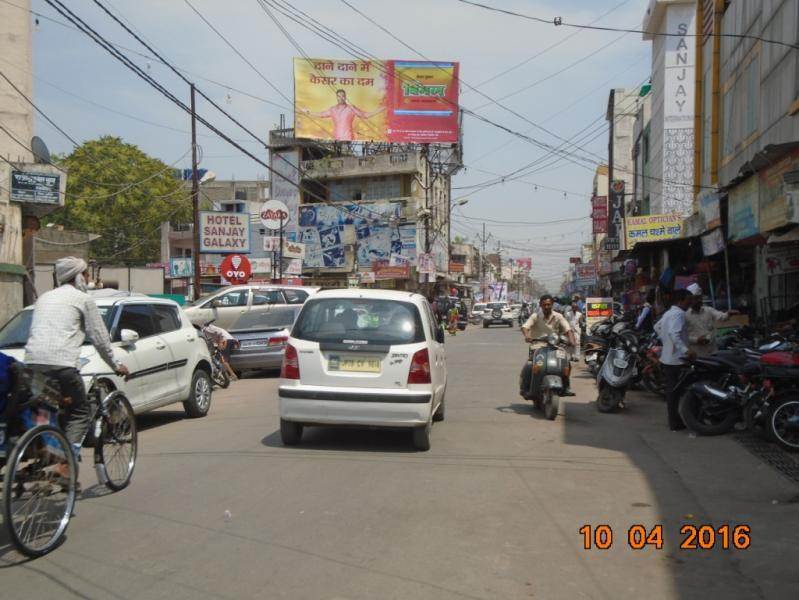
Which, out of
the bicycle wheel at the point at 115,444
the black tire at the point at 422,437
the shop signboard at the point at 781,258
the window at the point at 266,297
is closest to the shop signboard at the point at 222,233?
the window at the point at 266,297

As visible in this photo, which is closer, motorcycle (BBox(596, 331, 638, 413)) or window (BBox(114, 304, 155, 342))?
window (BBox(114, 304, 155, 342))

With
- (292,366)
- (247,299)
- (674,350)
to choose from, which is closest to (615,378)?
(674,350)

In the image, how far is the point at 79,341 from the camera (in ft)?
19.0

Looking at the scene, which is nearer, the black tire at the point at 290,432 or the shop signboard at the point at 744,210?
the black tire at the point at 290,432

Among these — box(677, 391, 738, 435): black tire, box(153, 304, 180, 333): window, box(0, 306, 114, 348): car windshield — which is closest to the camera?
box(0, 306, 114, 348): car windshield

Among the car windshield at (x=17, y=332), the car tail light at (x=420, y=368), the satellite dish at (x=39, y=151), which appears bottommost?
the car tail light at (x=420, y=368)

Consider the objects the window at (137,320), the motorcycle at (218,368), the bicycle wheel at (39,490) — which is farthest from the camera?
the motorcycle at (218,368)

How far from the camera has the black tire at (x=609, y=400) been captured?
457 inches

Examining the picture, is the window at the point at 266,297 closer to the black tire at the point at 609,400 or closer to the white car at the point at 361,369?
the black tire at the point at 609,400

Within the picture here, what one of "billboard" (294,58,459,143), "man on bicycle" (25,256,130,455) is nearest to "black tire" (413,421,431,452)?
"man on bicycle" (25,256,130,455)

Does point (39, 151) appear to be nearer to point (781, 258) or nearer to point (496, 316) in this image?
point (781, 258)

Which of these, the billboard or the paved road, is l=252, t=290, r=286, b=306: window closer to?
the paved road
